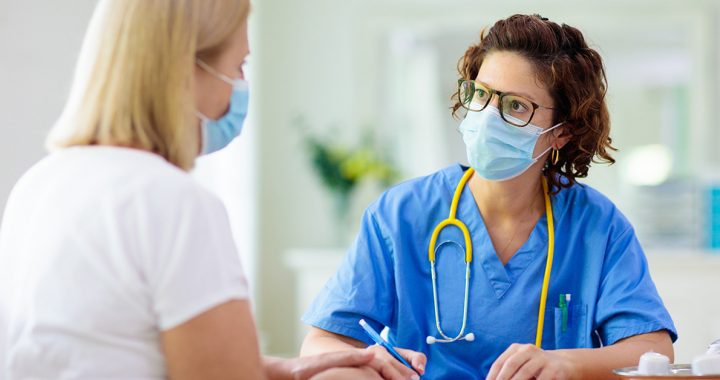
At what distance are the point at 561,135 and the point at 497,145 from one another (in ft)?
0.55

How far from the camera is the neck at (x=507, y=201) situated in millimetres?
1772

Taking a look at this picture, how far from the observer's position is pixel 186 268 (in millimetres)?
998

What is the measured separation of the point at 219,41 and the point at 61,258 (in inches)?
12.6

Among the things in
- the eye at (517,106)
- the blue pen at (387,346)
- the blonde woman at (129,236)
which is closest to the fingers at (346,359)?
the blue pen at (387,346)

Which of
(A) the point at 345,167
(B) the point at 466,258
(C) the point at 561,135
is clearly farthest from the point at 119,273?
(A) the point at 345,167

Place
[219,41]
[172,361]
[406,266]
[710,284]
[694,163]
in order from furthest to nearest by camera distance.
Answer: [694,163], [710,284], [406,266], [219,41], [172,361]

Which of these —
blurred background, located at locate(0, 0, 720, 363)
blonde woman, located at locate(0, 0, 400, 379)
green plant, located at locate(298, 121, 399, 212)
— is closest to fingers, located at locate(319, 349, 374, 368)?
blonde woman, located at locate(0, 0, 400, 379)

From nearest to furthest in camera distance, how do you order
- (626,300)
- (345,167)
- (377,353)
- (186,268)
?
1. (186,268)
2. (377,353)
3. (626,300)
4. (345,167)

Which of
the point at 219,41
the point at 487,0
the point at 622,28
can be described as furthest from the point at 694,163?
the point at 219,41

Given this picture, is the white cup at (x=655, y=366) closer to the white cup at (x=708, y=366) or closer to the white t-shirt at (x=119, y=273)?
the white cup at (x=708, y=366)

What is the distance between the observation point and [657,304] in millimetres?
1614

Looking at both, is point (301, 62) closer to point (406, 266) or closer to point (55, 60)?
point (55, 60)

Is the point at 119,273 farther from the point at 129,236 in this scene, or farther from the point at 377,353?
the point at 377,353

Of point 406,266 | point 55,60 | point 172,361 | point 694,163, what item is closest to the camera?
point 172,361
